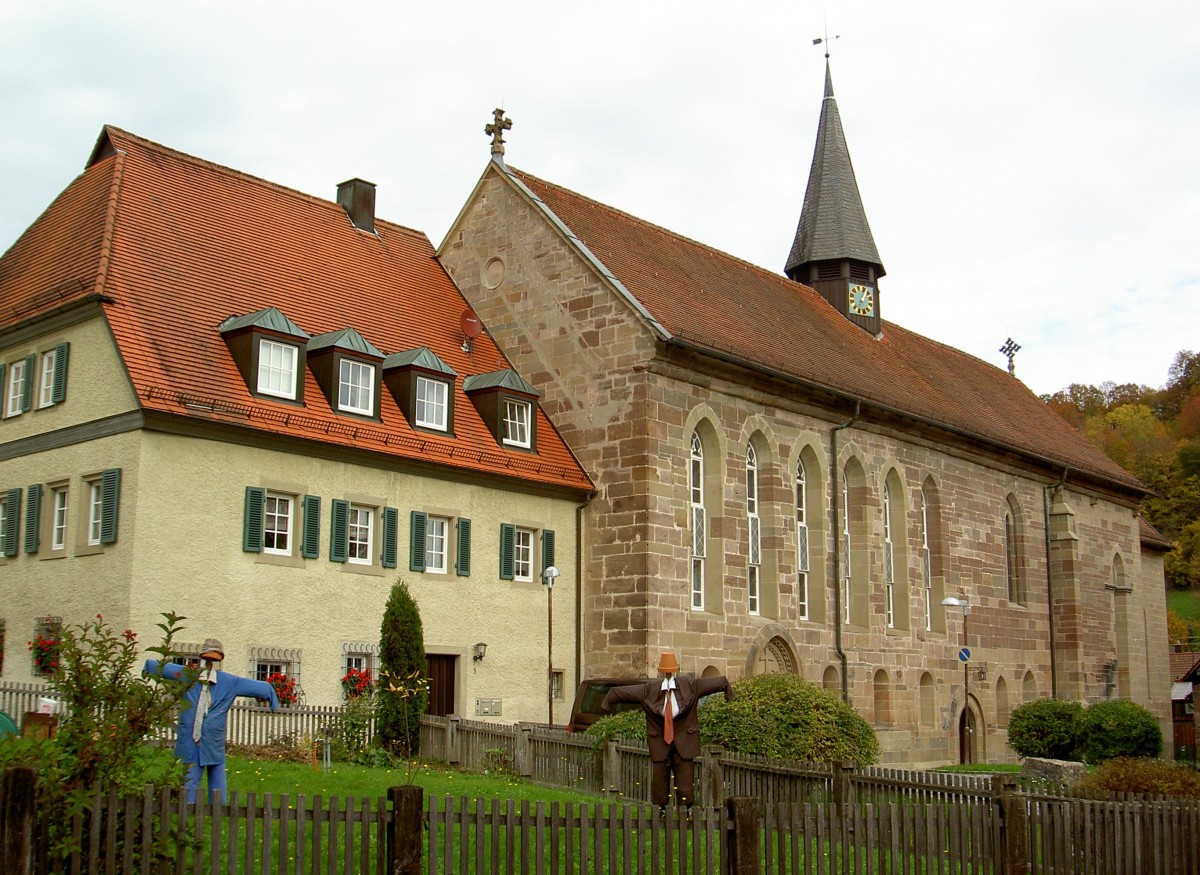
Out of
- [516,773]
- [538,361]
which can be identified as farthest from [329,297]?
[516,773]

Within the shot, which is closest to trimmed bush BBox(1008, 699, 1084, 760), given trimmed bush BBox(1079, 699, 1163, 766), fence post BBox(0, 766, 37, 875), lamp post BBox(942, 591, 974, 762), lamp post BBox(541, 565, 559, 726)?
trimmed bush BBox(1079, 699, 1163, 766)

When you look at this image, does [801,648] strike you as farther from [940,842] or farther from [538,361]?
[940,842]

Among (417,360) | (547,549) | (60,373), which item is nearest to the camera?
(60,373)

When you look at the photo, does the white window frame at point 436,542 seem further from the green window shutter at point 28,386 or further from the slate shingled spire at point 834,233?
the slate shingled spire at point 834,233

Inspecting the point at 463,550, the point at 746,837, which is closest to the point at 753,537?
the point at 463,550

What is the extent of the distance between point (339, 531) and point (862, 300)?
21.0m

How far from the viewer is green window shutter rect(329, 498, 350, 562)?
21141 millimetres

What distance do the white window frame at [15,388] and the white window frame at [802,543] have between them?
15087 mm

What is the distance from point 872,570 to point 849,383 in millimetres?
4117

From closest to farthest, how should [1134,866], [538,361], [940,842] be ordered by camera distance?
1. [940,842]
2. [1134,866]
3. [538,361]

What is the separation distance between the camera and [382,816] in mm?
9320

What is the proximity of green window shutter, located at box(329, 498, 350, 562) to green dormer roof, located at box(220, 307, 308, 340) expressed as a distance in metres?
2.77

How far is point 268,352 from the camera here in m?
21.5

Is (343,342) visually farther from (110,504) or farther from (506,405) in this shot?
(110,504)
